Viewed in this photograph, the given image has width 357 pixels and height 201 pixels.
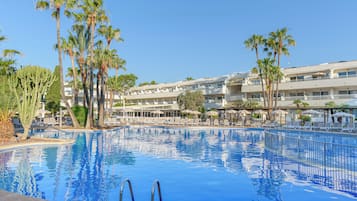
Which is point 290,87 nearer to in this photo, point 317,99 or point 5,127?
point 317,99

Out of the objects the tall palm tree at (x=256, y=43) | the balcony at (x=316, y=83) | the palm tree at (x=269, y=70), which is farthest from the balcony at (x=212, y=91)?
the palm tree at (x=269, y=70)

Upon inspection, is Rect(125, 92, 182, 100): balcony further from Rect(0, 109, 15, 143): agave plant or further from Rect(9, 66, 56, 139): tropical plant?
Rect(0, 109, 15, 143): agave plant

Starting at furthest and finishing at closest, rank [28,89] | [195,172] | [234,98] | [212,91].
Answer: [212,91] → [234,98] → [28,89] → [195,172]

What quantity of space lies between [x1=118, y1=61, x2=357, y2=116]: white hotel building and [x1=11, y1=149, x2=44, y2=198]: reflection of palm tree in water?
99.0 ft

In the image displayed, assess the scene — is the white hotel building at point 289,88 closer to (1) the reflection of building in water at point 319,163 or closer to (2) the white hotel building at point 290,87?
(2) the white hotel building at point 290,87

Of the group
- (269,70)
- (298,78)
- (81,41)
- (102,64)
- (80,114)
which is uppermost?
(81,41)

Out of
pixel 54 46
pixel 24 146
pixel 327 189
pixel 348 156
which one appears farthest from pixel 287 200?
Answer: pixel 54 46

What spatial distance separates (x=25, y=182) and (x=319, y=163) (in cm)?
1015

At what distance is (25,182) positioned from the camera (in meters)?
8.67

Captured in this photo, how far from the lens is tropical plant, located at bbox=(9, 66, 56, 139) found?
17462 mm

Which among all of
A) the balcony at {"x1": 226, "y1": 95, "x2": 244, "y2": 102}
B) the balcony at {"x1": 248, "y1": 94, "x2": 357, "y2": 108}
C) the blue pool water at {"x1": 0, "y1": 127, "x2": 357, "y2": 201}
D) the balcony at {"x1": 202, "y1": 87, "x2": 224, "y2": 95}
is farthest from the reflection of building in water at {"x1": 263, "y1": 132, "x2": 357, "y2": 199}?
the balcony at {"x1": 202, "y1": 87, "x2": 224, "y2": 95}

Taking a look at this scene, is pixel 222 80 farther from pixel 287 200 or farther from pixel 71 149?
pixel 287 200

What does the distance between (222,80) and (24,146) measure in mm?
41344

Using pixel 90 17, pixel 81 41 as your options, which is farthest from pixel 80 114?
pixel 90 17
